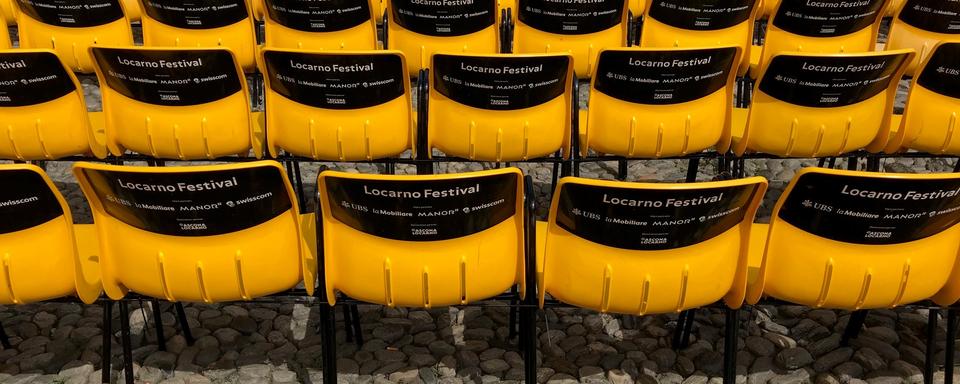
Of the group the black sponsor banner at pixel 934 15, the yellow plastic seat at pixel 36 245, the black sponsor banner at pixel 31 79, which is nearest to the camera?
the yellow plastic seat at pixel 36 245

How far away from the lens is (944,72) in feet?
12.9

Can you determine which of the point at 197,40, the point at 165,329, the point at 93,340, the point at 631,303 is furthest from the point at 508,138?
the point at 197,40

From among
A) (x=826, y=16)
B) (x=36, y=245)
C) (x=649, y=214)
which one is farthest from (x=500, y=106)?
(x=826, y=16)

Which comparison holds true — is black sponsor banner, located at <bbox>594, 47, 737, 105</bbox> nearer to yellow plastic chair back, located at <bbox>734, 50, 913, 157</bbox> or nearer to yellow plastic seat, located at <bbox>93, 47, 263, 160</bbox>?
yellow plastic chair back, located at <bbox>734, 50, 913, 157</bbox>

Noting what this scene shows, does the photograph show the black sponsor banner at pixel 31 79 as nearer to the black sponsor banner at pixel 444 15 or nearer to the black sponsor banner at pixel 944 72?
the black sponsor banner at pixel 444 15

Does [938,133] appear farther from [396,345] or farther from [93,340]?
[93,340]

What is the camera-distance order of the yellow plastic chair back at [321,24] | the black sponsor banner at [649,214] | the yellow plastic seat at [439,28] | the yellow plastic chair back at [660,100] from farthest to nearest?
1. the yellow plastic chair back at [321,24]
2. the yellow plastic seat at [439,28]
3. the yellow plastic chair back at [660,100]
4. the black sponsor banner at [649,214]

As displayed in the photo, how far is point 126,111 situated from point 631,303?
264cm

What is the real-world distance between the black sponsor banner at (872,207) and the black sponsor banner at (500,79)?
4.58 feet

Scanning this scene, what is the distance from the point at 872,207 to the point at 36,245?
2835mm

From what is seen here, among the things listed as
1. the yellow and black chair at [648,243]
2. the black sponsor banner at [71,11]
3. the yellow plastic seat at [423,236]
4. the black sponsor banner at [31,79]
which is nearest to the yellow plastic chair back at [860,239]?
the yellow and black chair at [648,243]

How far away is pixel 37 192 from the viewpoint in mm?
2754

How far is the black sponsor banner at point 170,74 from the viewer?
147 inches

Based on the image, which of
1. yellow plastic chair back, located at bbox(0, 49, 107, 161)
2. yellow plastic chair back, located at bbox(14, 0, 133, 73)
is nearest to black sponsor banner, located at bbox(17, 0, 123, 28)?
yellow plastic chair back, located at bbox(14, 0, 133, 73)
